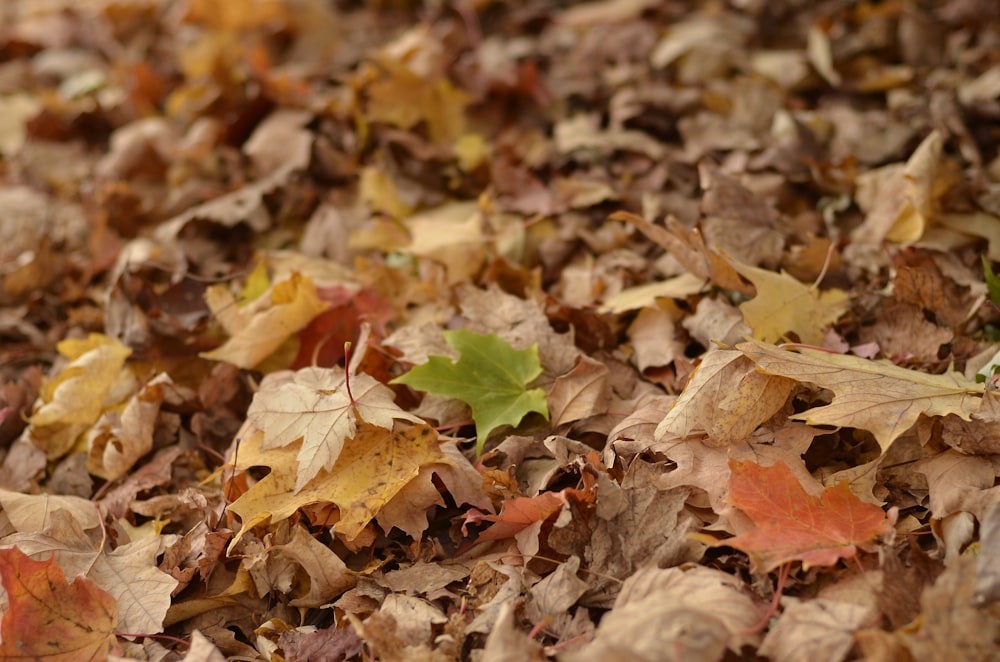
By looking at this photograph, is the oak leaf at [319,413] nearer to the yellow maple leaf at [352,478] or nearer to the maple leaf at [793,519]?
the yellow maple leaf at [352,478]

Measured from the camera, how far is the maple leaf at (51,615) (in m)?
1.25

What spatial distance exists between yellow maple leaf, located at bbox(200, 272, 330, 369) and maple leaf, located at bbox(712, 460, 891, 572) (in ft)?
3.25

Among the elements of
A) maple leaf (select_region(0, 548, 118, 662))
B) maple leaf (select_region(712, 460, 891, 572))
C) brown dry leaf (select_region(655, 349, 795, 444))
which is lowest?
maple leaf (select_region(0, 548, 118, 662))

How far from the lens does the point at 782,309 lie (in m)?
1.61

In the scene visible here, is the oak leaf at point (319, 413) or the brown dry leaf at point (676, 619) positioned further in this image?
the oak leaf at point (319, 413)

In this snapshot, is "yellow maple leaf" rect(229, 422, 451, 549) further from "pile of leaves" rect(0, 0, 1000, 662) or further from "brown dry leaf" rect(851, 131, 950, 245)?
"brown dry leaf" rect(851, 131, 950, 245)

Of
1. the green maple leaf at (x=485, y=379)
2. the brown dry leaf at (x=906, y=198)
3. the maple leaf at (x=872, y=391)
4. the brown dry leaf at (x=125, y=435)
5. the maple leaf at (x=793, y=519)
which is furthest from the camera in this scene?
the brown dry leaf at (x=906, y=198)

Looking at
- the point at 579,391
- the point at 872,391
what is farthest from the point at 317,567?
the point at 872,391

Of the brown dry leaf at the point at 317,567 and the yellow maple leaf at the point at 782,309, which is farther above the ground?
the yellow maple leaf at the point at 782,309

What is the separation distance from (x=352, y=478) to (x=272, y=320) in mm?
500

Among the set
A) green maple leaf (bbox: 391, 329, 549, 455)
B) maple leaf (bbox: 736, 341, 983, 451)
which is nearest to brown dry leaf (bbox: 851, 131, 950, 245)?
maple leaf (bbox: 736, 341, 983, 451)

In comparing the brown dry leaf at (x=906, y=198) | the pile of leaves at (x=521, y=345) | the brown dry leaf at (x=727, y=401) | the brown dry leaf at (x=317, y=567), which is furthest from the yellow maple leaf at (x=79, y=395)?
the brown dry leaf at (x=906, y=198)

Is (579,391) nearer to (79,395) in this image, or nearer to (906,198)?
(906,198)

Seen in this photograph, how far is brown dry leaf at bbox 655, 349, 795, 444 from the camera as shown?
137 cm
